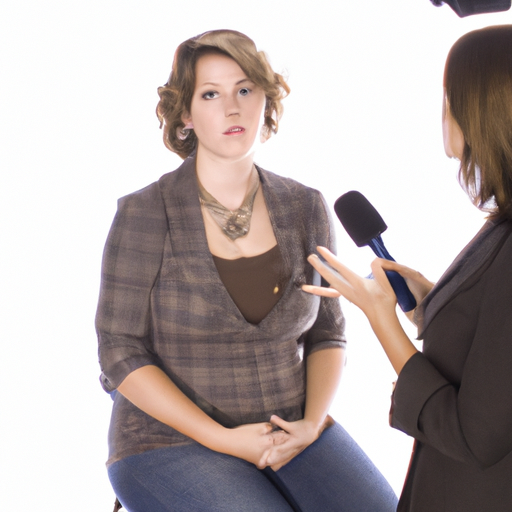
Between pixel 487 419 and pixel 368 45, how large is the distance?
1.55 meters

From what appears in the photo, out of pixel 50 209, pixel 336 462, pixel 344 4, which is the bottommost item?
pixel 336 462

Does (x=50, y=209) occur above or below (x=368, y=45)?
below

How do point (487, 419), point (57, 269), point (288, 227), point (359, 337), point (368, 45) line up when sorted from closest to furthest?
point (487, 419), point (288, 227), point (57, 269), point (368, 45), point (359, 337)

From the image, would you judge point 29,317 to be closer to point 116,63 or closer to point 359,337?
point 116,63

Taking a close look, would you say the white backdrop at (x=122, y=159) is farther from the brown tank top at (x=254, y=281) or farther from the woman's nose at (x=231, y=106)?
the brown tank top at (x=254, y=281)

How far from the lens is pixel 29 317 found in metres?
2.02

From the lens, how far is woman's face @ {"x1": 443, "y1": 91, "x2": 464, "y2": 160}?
1042 mm

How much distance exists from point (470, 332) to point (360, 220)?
0.99 ft

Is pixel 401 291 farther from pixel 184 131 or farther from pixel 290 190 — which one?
pixel 184 131

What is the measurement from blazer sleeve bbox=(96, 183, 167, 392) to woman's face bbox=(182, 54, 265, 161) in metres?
0.23

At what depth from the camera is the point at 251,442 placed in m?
1.35

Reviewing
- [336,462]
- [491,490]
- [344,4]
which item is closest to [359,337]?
[336,462]

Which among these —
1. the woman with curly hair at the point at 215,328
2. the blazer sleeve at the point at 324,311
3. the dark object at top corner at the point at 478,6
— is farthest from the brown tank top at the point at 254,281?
the dark object at top corner at the point at 478,6

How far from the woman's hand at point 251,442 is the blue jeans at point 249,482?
2 cm
